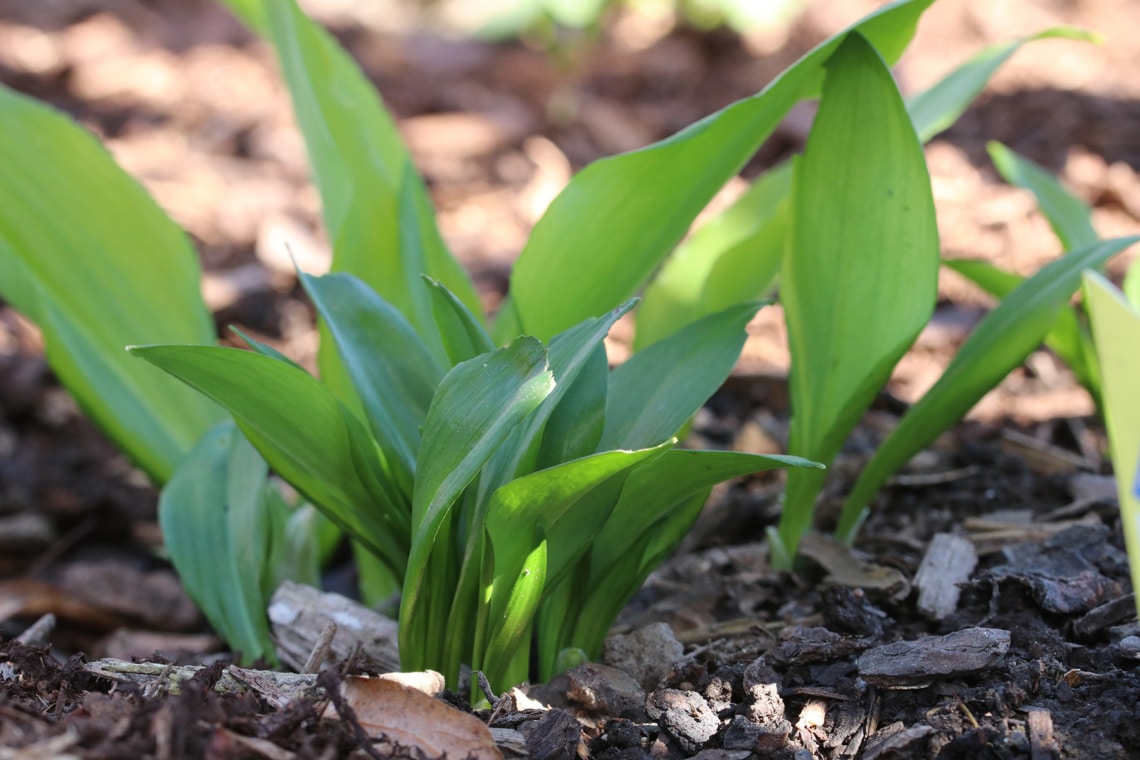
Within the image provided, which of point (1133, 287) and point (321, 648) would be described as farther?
point (1133, 287)

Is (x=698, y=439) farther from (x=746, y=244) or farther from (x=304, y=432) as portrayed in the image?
(x=304, y=432)

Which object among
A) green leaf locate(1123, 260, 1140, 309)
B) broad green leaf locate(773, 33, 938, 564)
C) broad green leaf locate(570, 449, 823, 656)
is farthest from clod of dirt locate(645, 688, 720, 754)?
green leaf locate(1123, 260, 1140, 309)

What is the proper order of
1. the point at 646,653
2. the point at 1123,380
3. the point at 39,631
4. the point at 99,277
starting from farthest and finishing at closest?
1. the point at 99,277
2. the point at 39,631
3. the point at 646,653
4. the point at 1123,380

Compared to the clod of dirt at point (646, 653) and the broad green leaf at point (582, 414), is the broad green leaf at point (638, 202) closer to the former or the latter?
the broad green leaf at point (582, 414)

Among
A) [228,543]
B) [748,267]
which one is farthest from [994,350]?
[228,543]

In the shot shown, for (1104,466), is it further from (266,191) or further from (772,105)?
(266,191)

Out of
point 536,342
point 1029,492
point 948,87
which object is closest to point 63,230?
point 536,342
